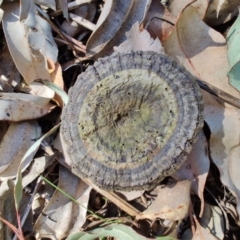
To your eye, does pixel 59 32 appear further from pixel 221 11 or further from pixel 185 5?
pixel 221 11

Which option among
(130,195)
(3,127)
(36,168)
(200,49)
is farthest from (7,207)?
(200,49)

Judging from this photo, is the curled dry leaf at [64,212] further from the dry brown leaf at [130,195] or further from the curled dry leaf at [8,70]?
the curled dry leaf at [8,70]

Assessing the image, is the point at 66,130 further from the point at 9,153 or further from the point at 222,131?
the point at 222,131

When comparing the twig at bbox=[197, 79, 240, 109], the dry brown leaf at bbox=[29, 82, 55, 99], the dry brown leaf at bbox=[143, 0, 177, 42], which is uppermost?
the dry brown leaf at bbox=[143, 0, 177, 42]

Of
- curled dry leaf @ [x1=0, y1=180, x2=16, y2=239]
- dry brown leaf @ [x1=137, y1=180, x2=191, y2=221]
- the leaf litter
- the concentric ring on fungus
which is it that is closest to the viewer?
the concentric ring on fungus

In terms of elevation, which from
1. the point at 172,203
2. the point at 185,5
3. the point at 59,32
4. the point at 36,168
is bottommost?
the point at 36,168

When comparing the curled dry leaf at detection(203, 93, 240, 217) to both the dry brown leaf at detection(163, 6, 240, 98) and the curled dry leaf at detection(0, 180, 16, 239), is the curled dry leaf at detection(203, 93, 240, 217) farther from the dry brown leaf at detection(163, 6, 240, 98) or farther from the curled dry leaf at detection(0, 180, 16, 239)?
the curled dry leaf at detection(0, 180, 16, 239)

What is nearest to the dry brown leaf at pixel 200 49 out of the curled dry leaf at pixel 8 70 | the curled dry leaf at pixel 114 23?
the curled dry leaf at pixel 114 23

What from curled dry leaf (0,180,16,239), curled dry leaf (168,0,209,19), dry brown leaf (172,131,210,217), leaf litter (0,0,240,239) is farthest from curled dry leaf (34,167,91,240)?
curled dry leaf (168,0,209,19)
